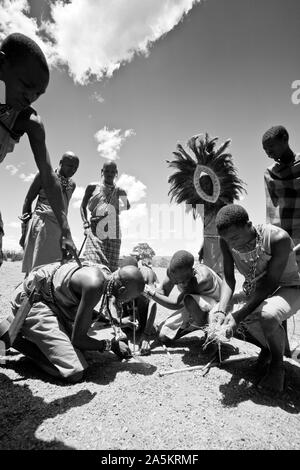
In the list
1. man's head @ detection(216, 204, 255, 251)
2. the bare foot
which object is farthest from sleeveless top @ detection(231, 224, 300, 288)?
the bare foot

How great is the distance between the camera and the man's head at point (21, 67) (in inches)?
69.7

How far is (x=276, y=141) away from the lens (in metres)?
3.05

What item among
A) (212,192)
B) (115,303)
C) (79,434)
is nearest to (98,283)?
(115,303)

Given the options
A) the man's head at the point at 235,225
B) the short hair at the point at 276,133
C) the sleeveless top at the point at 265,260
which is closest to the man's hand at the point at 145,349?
the sleeveless top at the point at 265,260

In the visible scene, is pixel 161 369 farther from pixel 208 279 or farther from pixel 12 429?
pixel 12 429

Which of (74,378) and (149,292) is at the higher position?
(149,292)

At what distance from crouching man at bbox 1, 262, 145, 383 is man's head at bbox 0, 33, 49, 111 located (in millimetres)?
1344

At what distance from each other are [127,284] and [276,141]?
2.03 meters

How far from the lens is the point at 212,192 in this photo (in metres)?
5.74

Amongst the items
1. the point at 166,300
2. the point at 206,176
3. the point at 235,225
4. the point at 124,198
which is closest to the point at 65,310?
the point at 166,300

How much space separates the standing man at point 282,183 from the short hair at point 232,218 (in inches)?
41.1

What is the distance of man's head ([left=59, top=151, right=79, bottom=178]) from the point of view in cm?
409

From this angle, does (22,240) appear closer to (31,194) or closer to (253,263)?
(31,194)

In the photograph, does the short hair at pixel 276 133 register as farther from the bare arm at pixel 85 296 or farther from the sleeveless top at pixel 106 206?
the sleeveless top at pixel 106 206
